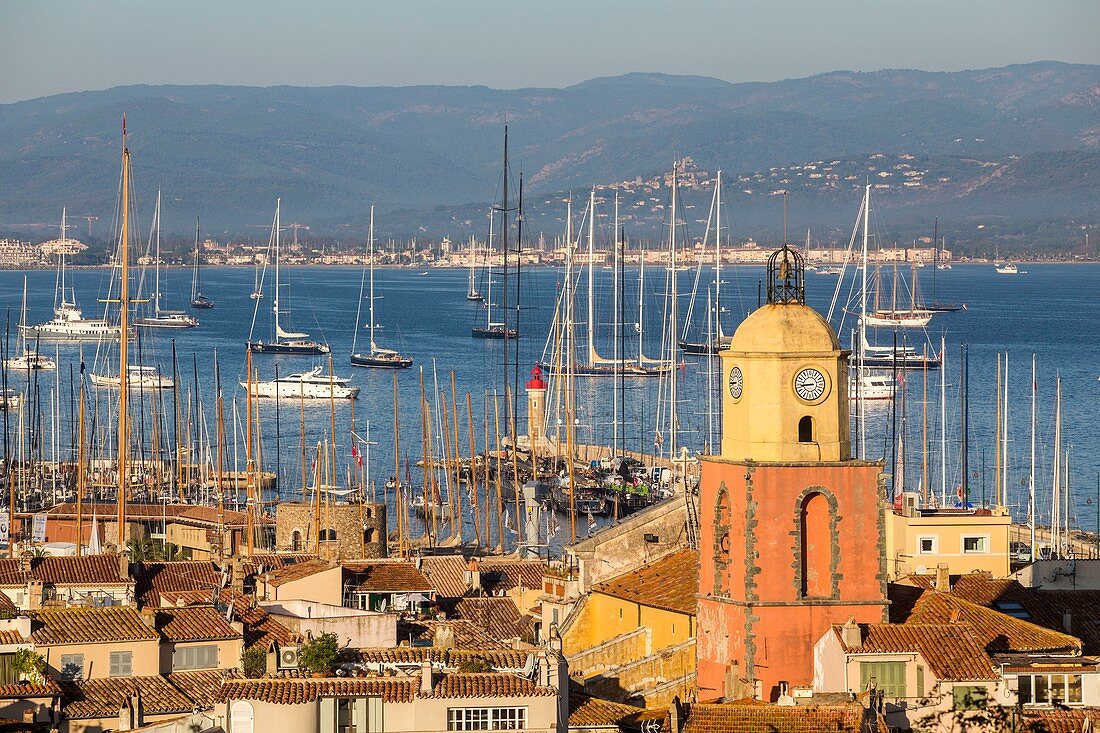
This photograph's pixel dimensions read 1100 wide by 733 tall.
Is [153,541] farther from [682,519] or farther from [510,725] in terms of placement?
[510,725]

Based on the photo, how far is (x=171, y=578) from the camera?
33.9 meters

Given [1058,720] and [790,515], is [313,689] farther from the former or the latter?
[1058,720]

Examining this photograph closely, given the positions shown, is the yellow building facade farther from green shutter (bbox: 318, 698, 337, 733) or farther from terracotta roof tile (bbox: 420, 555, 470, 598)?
green shutter (bbox: 318, 698, 337, 733)

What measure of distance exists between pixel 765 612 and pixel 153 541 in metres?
28.9

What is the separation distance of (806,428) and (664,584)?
16.3ft

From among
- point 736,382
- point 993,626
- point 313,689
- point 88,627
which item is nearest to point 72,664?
point 88,627

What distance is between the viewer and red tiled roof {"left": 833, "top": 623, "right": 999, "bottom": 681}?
72.8 ft

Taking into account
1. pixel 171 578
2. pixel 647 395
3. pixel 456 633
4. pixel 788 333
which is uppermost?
pixel 788 333

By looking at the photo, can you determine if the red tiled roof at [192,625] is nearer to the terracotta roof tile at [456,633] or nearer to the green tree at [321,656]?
the terracotta roof tile at [456,633]

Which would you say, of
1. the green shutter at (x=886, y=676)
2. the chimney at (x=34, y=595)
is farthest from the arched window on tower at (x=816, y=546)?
the chimney at (x=34, y=595)

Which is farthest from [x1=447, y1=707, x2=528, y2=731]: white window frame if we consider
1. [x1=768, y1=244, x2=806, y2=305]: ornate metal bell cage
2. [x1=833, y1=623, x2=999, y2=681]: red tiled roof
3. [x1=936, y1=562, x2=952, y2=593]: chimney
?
[x1=936, y1=562, x2=952, y2=593]: chimney

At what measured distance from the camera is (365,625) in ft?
92.5

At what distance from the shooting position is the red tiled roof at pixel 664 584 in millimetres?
28250

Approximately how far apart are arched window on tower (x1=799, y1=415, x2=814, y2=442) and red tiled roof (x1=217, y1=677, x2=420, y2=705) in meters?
5.67
